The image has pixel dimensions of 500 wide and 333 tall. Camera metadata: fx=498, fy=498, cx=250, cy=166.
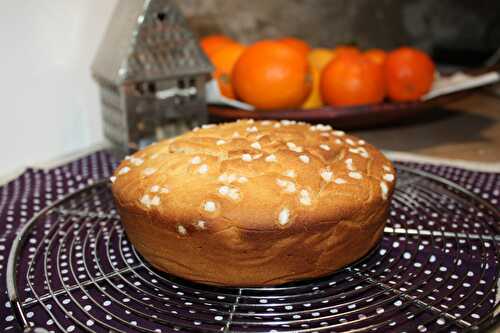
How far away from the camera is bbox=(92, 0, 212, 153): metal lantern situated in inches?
40.9

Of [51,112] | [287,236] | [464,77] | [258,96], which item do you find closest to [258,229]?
[287,236]

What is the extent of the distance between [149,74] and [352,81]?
488mm

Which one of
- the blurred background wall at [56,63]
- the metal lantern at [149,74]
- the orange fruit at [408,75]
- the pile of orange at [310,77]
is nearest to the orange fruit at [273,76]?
the pile of orange at [310,77]

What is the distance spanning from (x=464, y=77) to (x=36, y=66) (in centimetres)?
111

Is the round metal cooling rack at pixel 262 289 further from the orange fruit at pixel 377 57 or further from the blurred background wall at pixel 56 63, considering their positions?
the orange fruit at pixel 377 57

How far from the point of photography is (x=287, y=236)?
2.10 feet

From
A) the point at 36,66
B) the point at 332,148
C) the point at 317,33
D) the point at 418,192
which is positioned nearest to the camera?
the point at 332,148

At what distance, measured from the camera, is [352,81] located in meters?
1.21

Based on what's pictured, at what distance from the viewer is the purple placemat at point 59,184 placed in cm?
90

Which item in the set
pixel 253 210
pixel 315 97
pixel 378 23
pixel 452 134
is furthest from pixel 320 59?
pixel 253 210

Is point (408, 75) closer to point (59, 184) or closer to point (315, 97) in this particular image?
point (315, 97)

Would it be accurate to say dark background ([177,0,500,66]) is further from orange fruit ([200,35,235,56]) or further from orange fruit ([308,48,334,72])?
orange fruit ([308,48,334,72])

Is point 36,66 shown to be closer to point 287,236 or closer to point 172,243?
point 172,243

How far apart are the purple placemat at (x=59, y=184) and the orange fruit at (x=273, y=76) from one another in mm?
318
